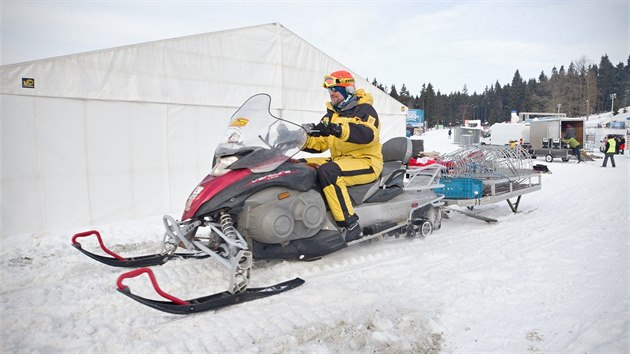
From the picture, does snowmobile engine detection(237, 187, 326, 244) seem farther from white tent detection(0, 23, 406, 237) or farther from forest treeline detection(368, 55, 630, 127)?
forest treeline detection(368, 55, 630, 127)

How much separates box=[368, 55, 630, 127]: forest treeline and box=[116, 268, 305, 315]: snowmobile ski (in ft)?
191

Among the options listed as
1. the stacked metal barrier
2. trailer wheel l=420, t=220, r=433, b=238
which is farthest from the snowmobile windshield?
the stacked metal barrier

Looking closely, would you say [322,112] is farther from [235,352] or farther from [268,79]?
[235,352]

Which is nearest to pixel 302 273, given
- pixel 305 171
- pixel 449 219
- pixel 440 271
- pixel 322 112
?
pixel 305 171

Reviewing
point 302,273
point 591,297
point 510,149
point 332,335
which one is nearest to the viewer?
point 332,335

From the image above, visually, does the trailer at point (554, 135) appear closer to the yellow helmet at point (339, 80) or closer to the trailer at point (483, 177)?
the trailer at point (483, 177)

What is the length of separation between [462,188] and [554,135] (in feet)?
64.0

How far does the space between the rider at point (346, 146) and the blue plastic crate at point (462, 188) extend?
2.33m

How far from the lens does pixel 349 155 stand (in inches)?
179

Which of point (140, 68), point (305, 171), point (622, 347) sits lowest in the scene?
point (622, 347)

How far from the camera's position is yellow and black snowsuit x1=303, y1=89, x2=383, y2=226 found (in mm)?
4008

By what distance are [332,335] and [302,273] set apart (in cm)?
122

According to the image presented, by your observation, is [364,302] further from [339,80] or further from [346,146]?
[339,80]

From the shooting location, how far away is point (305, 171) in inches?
153
